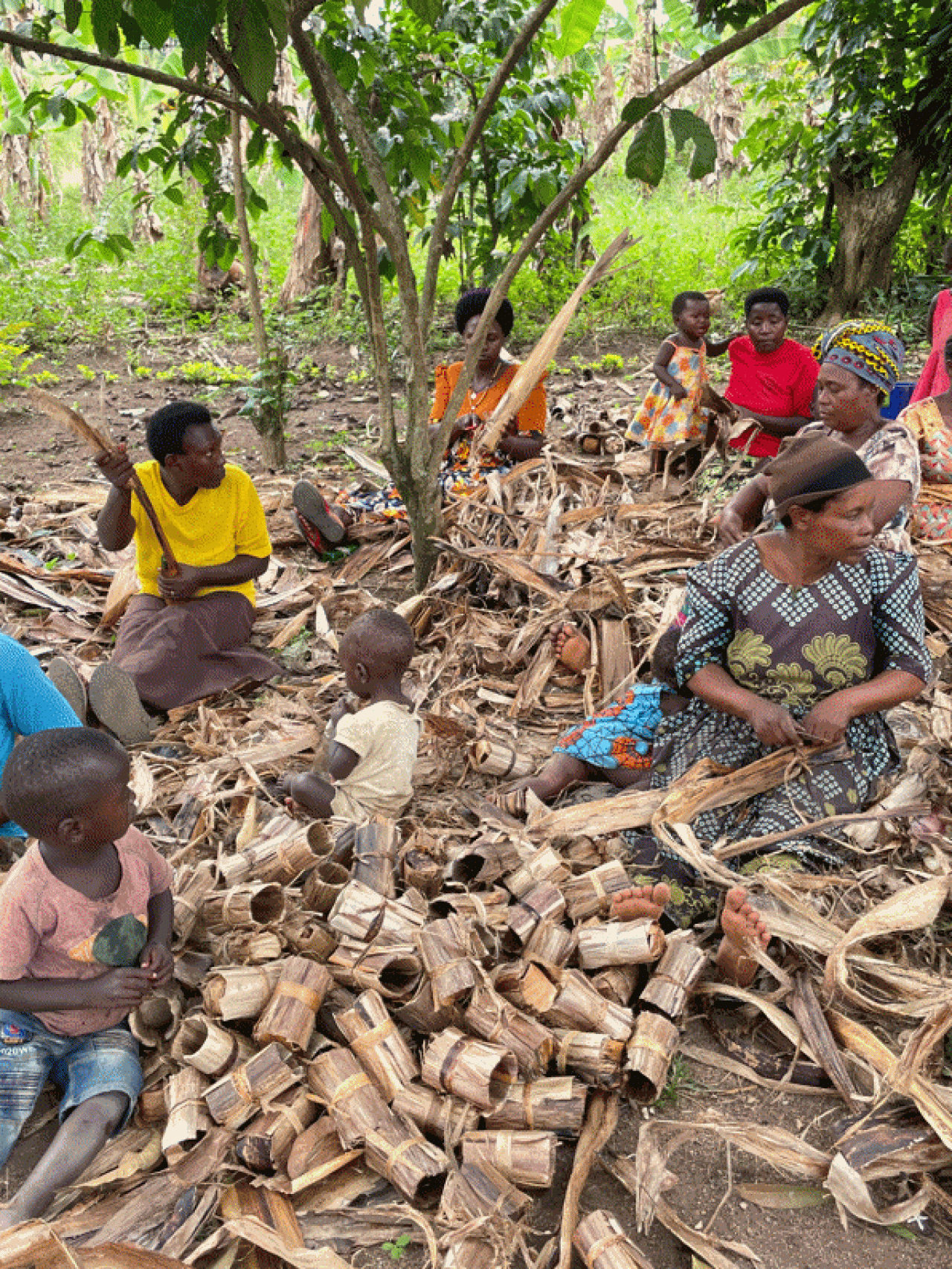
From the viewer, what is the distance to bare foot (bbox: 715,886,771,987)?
2.18 metres

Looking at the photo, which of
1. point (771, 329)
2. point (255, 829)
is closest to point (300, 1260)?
point (255, 829)

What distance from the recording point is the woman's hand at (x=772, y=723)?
2484mm

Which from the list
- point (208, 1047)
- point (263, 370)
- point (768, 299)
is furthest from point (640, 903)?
point (263, 370)

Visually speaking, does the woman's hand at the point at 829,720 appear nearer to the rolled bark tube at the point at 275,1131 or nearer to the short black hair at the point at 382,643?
the short black hair at the point at 382,643

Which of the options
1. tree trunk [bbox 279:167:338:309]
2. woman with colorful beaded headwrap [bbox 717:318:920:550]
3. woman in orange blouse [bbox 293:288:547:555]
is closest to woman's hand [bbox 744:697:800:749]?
woman with colorful beaded headwrap [bbox 717:318:920:550]

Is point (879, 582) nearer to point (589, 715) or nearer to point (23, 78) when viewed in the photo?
point (589, 715)

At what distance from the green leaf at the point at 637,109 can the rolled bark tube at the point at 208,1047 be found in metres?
2.49

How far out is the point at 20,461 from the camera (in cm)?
635

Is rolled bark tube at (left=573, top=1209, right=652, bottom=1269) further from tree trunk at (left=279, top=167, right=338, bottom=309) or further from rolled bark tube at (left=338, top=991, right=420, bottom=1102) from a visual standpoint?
tree trunk at (left=279, top=167, right=338, bottom=309)

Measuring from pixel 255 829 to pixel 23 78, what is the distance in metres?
12.4

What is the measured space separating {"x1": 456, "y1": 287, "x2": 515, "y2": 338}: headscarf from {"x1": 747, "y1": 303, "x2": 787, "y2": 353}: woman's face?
121 cm

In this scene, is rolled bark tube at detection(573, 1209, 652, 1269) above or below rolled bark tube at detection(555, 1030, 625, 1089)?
below

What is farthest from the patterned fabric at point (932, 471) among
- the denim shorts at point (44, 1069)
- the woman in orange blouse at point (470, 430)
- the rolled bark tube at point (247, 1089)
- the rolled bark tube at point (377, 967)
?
the denim shorts at point (44, 1069)

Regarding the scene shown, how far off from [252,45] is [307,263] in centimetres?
790
